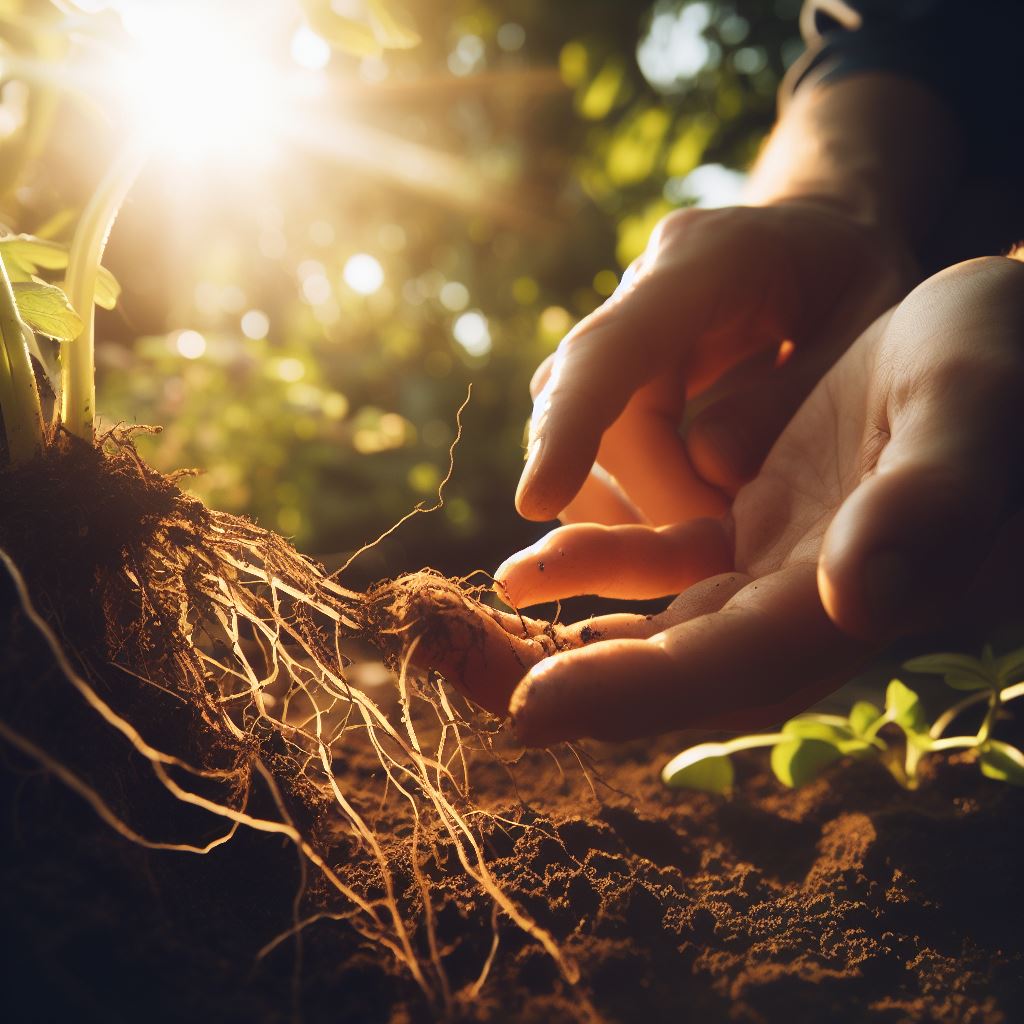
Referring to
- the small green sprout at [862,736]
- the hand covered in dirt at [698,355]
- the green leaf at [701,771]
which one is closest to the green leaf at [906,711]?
the small green sprout at [862,736]

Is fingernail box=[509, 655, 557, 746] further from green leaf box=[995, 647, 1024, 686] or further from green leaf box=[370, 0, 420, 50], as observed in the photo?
green leaf box=[370, 0, 420, 50]

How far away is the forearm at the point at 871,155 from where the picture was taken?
5.09 ft

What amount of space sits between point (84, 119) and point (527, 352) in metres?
1.70

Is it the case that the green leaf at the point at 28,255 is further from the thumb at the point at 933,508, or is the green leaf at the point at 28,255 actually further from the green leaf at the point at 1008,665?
the green leaf at the point at 1008,665

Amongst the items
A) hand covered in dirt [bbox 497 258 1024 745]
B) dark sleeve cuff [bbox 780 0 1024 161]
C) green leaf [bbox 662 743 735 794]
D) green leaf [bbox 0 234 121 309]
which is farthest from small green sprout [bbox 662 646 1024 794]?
dark sleeve cuff [bbox 780 0 1024 161]

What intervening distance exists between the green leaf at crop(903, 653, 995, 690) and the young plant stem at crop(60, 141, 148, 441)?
1.11 m

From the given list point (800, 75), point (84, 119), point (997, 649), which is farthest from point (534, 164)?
point (997, 649)

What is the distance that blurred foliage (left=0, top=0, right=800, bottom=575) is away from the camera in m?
2.28

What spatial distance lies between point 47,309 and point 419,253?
10.6 ft

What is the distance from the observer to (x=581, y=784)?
3.65ft

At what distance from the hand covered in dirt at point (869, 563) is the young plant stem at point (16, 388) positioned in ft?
2.17

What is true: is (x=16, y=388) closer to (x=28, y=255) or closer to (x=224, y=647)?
(x=28, y=255)

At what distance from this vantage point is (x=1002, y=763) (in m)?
0.91

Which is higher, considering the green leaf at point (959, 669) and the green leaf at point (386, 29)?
the green leaf at point (386, 29)
